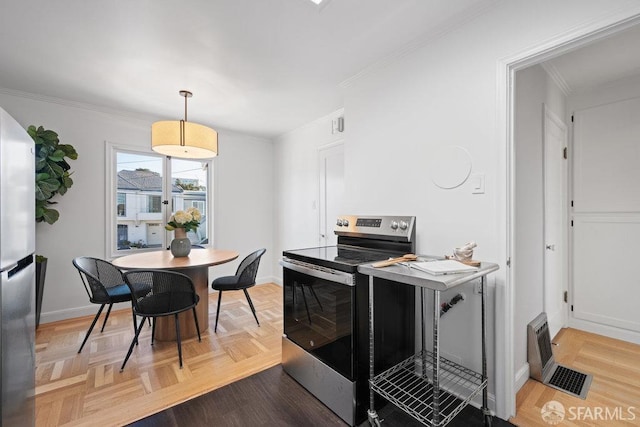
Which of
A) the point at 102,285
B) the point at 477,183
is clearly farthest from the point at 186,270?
the point at 477,183

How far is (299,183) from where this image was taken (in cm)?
423

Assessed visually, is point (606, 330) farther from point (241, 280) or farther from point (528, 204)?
point (241, 280)

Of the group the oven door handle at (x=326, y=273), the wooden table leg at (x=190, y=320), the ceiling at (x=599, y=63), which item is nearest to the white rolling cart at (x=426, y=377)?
the oven door handle at (x=326, y=273)

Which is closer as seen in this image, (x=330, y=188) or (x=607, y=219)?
(x=607, y=219)

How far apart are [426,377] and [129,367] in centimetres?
224

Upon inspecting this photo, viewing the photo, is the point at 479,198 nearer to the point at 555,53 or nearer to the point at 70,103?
the point at 555,53

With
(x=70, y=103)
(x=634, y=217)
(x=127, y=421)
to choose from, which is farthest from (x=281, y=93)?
(x=634, y=217)

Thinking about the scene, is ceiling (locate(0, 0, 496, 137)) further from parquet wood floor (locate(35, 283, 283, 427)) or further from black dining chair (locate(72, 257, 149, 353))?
parquet wood floor (locate(35, 283, 283, 427))

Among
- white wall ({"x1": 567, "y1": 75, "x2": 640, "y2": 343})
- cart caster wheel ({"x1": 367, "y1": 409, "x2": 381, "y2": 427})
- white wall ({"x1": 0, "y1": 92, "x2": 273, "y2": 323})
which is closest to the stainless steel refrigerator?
cart caster wheel ({"x1": 367, "y1": 409, "x2": 381, "y2": 427})

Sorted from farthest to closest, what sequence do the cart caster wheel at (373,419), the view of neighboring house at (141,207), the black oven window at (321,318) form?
the view of neighboring house at (141,207) → the black oven window at (321,318) → the cart caster wheel at (373,419)

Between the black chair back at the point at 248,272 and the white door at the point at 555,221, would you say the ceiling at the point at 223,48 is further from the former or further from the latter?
the black chair back at the point at 248,272

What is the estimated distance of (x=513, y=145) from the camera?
1.63 m

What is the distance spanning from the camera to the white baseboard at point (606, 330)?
2.53m
